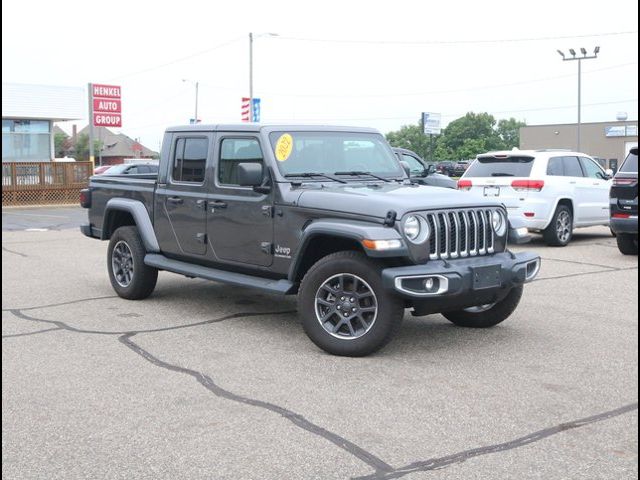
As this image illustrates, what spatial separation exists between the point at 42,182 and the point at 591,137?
229 ft

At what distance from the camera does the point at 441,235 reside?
617cm

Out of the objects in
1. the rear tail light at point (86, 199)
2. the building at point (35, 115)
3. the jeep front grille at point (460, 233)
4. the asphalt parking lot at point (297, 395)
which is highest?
the building at point (35, 115)

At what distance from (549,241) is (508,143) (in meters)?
114

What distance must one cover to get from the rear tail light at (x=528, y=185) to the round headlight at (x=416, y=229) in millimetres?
8174

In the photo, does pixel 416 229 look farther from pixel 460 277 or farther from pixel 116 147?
pixel 116 147

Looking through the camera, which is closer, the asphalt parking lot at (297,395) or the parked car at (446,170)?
the asphalt parking lot at (297,395)

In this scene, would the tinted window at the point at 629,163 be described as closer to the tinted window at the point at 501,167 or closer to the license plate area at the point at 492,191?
the tinted window at the point at 501,167

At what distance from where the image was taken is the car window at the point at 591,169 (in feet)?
49.2

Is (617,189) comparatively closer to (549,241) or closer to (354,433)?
(549,241)

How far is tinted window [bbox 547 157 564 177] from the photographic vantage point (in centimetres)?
1406

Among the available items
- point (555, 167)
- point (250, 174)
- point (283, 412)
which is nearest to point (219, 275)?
point (250, 174)

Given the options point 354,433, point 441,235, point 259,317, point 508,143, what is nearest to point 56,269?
point 259,317

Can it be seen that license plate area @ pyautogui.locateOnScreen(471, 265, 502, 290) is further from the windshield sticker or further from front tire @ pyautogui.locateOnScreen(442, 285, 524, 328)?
the windshield sticker

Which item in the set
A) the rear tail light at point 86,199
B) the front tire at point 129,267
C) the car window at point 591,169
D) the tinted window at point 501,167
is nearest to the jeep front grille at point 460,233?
the front tire at point 129,267
